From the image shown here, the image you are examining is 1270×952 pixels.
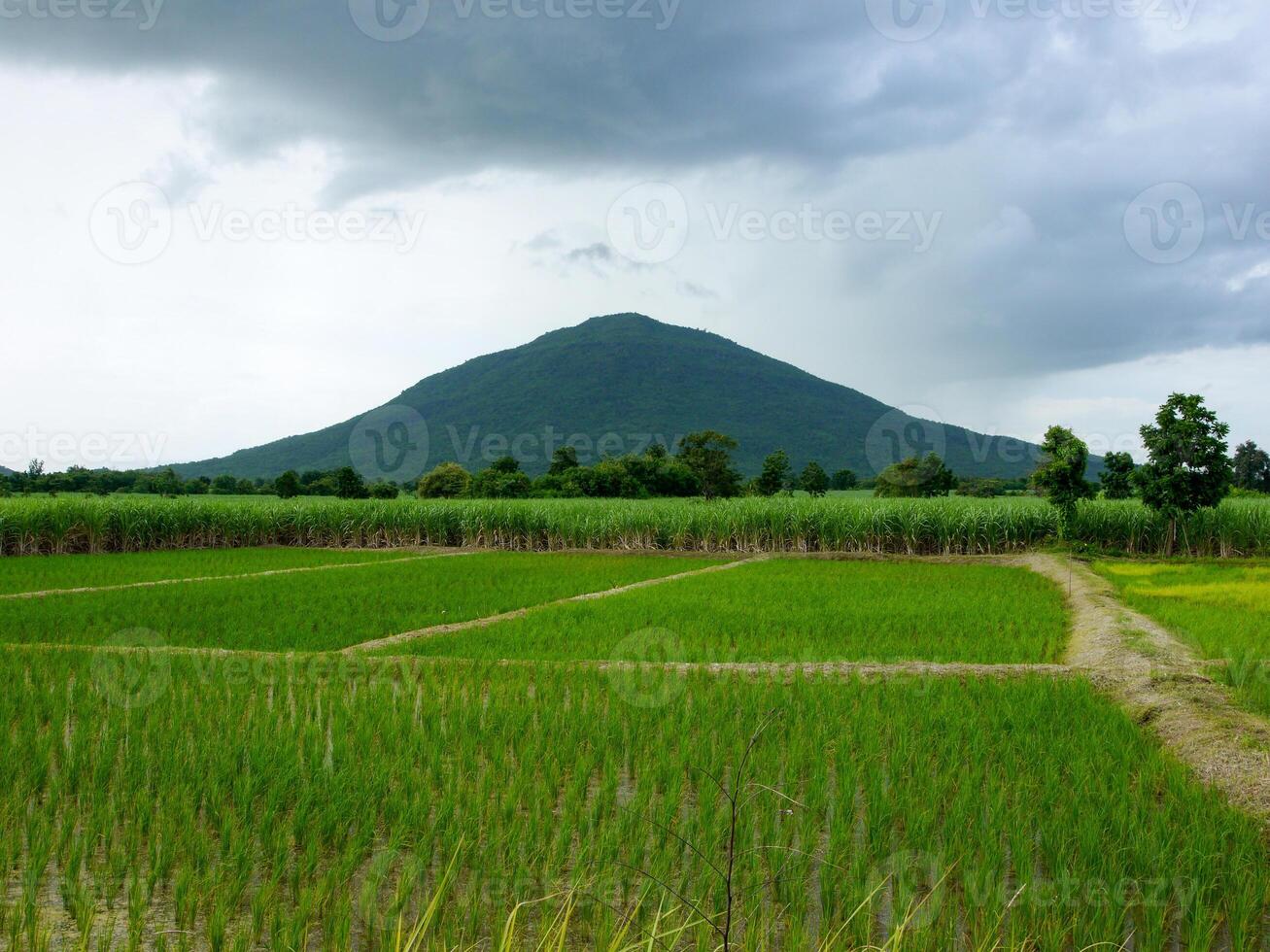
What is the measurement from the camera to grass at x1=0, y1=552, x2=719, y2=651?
9117mm

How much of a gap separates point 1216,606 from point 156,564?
721 inches

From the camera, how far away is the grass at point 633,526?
2053cm

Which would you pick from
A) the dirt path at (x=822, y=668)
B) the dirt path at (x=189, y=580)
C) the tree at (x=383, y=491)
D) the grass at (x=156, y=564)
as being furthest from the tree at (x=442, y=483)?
the dirt path at (x=822, y=668)

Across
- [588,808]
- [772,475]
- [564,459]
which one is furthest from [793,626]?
[564,459]

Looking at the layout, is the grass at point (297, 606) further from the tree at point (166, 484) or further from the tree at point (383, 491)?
the tree at point (383, 491)

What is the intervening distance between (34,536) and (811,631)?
1971 centimetres

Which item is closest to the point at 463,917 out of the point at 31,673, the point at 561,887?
the point at 561,887

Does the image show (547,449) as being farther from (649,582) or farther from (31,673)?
(31,673)

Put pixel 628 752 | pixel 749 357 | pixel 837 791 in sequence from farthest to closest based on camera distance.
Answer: pixel 749 357, pixel 628 752, pixel 837 791

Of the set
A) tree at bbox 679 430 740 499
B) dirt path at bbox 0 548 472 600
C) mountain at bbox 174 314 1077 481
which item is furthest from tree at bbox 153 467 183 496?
mountain at bbox 174 314 1077 481

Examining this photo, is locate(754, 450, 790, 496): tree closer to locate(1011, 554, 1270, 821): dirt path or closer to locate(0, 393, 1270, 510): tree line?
locate(0, 393, 1270, 510): tree line

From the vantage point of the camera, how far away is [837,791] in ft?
13.9

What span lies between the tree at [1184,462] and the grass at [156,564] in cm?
1717

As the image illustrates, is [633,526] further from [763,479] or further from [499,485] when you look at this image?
[499,485]
